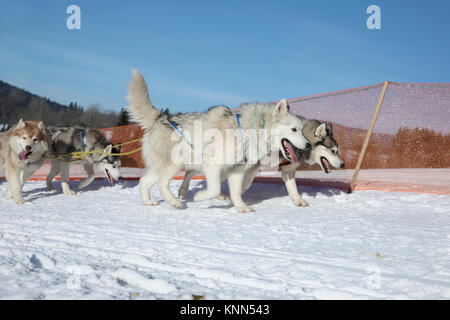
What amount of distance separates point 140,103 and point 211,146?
4.20 ft

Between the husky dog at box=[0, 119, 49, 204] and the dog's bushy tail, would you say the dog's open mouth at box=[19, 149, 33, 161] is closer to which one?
the husky dog at box=[0, 119, 49, 204]

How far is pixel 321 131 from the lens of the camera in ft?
17.7

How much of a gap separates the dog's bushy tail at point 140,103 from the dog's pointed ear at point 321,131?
2.44m

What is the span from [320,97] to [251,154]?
2.89 meters

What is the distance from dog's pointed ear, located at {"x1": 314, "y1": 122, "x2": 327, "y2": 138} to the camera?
537 centimetres

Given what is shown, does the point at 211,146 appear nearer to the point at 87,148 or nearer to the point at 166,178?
the point at 166,178

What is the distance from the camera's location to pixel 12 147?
19.1 feet

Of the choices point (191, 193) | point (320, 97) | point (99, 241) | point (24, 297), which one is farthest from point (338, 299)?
point (320, 97)

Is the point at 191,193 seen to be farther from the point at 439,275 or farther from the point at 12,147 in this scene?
the point at 439,275

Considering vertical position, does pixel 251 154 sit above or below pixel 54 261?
above

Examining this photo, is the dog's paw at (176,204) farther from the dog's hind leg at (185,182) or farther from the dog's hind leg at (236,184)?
the dog's hind leg at (185,182)

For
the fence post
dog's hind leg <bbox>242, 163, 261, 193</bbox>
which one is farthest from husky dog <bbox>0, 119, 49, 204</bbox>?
the fence post

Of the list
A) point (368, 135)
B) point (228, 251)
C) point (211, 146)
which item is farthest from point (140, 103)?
point (368, 135)

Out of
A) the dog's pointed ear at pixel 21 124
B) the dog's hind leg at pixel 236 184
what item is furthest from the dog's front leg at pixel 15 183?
the dog's hind leg at pixel 236 184
